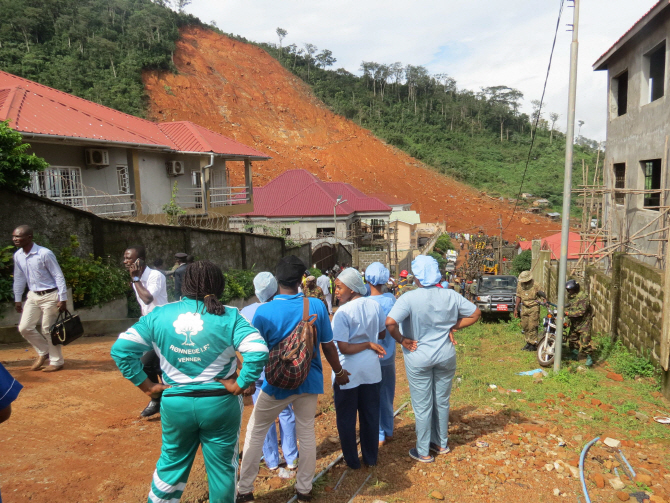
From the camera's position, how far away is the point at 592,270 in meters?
9.96

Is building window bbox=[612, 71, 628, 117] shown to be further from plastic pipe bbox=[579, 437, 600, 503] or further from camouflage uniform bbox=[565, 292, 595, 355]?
Result: plastic pipe bbox=[579, 437, 600, 503]

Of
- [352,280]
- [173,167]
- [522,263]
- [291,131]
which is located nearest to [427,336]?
[352,280]

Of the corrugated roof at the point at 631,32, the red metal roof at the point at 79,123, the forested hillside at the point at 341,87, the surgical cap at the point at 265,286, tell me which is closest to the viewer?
the surgical cap at the point at 265,286

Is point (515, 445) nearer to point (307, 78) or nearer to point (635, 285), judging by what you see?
point (635, 285)

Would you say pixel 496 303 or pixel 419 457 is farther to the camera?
pixel 496 303

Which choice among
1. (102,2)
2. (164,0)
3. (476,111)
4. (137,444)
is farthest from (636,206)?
(476,111)

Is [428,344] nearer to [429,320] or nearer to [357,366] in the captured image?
[429,320]

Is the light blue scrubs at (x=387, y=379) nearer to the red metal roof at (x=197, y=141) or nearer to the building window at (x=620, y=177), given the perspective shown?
the building window at (x=620, y=177)

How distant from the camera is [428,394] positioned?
4.06 meters

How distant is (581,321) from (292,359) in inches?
238

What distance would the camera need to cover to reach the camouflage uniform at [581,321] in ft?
24.6

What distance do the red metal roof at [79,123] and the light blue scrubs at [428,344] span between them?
10.5 m

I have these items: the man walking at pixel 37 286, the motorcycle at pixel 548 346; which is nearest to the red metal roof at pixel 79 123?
the man walking at pixel 37 286

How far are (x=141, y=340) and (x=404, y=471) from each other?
2465 mm
